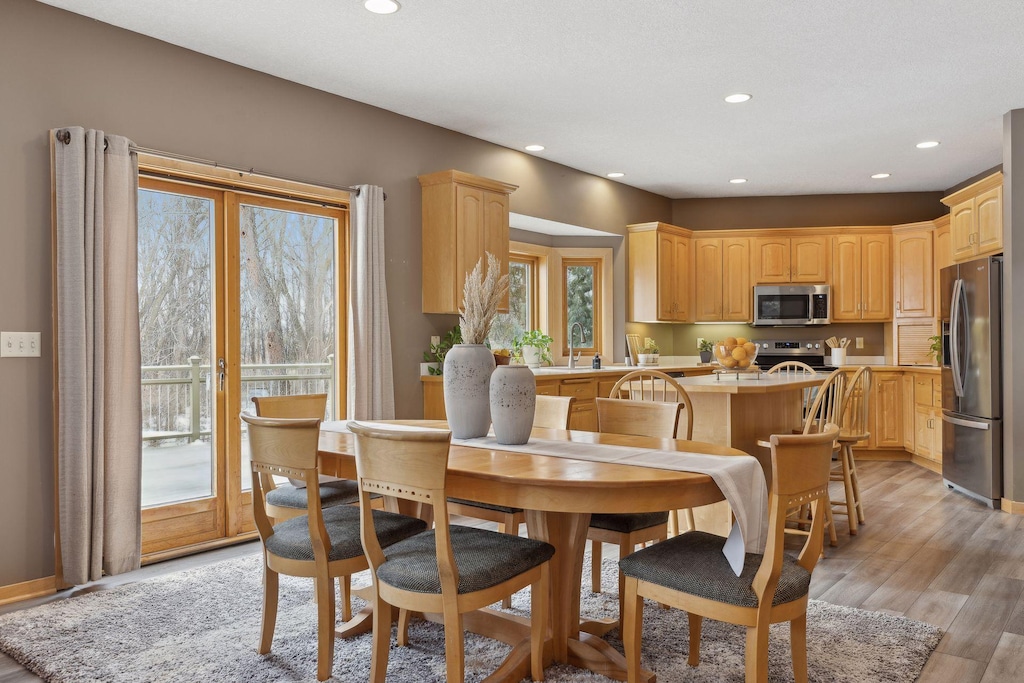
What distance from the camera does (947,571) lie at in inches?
140

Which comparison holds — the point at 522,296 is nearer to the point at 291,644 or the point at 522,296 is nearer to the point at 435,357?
the point at 435,357

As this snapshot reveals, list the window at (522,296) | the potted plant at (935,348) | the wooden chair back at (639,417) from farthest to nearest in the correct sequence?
the potted plant at (935,348)
the window at (522,296)
the wooden chair back at (639,417)

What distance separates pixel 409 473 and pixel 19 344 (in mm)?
2223

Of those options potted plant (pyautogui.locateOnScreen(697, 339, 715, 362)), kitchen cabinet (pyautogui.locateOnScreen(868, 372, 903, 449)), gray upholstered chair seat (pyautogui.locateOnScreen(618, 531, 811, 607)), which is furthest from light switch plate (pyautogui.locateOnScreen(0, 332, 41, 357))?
kitchen cabinet (pyautogui.locateOnScreen(868, 372, 903, 449))

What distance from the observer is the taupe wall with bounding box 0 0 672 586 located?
320cm

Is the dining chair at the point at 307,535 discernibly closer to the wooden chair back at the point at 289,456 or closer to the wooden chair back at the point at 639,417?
the wooden chair back at the point at 289,456

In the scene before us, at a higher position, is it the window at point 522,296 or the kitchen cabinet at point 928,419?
the window at point 522,296

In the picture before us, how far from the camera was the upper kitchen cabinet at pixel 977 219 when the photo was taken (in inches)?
198

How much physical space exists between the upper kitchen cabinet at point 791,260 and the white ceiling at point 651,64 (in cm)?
166

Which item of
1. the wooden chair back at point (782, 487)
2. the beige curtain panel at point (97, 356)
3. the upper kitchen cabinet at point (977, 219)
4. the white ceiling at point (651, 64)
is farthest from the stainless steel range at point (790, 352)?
the beige curtain panel at point (97, 356)

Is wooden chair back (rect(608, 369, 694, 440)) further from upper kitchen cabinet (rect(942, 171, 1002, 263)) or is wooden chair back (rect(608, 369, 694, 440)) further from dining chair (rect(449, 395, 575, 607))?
upper kitchen cabinet (rect(942, 171, 1002, 263))

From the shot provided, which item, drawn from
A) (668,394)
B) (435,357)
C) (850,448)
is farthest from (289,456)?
(850,448)

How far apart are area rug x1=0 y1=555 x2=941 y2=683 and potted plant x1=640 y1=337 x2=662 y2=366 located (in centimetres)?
421

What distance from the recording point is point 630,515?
8.59ft
